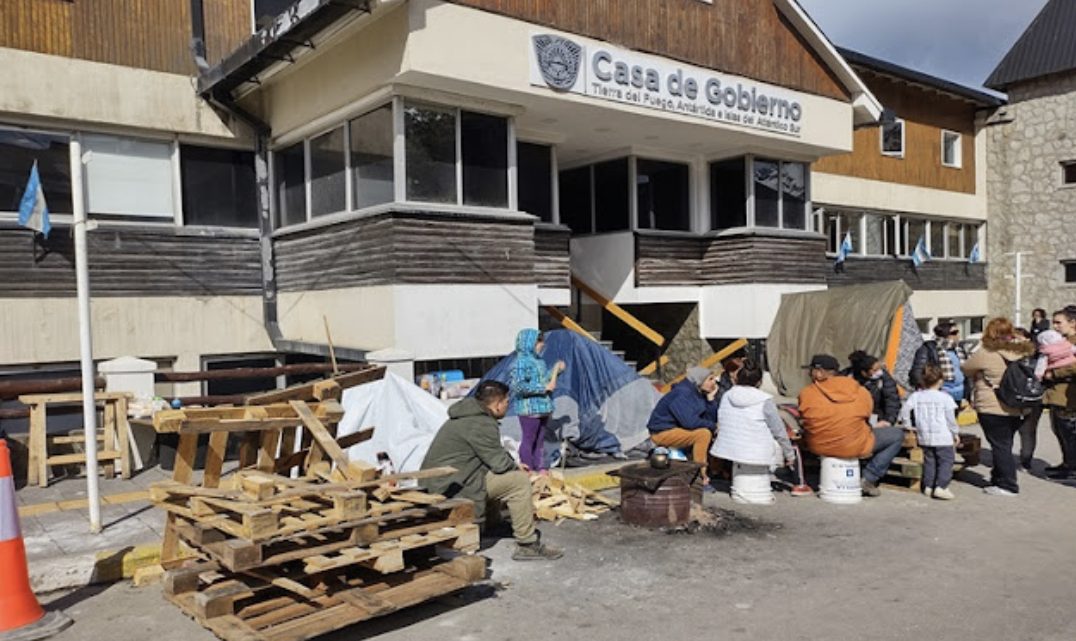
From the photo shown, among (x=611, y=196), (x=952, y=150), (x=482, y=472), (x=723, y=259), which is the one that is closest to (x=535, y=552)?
(x=482, y=472)

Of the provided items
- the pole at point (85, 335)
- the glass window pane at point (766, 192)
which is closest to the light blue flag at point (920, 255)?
the glass window pane at point (766, 192)

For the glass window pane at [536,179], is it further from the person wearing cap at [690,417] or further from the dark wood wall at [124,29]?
the person wearing cap at [690,417]

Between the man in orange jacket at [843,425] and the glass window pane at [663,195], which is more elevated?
the glass window pane at [663,195]

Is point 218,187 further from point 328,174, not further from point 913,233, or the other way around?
point 913,233

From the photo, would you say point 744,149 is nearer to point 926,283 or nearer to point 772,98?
point 772,98

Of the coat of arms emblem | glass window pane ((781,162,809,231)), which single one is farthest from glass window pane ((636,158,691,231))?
the coat of arms emblem

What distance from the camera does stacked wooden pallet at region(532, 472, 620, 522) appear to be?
7.49 metres

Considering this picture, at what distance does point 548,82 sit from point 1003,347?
254 inches

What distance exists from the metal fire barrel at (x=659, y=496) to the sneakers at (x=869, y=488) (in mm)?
2243

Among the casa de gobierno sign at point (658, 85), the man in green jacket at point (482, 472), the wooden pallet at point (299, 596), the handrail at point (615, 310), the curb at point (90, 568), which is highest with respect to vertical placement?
the casa de gobierno sign at point (658, 85)

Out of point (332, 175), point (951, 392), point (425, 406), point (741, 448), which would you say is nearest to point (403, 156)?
point (332, 175)

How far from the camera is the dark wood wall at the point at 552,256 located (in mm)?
13477

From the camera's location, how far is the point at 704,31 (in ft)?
42.8

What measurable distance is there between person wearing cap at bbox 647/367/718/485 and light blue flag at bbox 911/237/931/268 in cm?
1592
